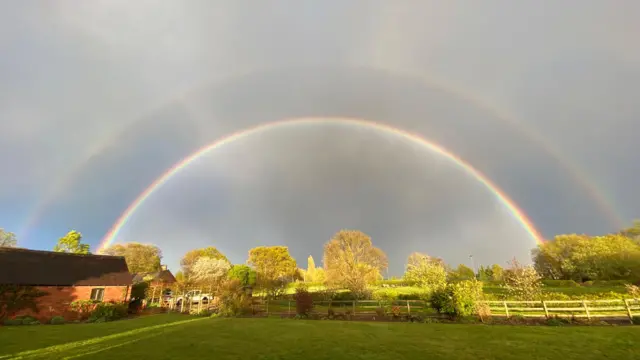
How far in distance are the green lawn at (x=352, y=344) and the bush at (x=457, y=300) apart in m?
3.24

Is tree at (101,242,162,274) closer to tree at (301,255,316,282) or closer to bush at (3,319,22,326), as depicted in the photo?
tree at (301,255,316,282)

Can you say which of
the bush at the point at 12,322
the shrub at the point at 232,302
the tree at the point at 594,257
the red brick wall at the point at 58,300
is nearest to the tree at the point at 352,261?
the shrub at the point at 232,302

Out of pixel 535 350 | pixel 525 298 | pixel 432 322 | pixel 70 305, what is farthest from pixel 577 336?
pixel 70 305

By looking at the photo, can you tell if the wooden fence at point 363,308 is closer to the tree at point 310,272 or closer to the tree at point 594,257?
the tree at point 594,257

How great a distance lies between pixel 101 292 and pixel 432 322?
3249 centimetres

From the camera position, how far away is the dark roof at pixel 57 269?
26.0m

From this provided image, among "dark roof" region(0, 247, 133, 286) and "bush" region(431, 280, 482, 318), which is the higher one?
"dark roof" region(0, 247, 133, 286)

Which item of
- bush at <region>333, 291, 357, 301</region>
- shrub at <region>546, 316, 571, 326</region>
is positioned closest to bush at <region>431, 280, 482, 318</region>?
shrub at <region>546, 316, 571, 326</region>

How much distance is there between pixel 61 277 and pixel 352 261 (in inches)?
1294

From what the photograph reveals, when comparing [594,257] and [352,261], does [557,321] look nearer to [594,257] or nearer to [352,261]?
[352,261]

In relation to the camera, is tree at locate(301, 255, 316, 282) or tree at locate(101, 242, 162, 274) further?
tree at locate(301, 255, 316, 282)

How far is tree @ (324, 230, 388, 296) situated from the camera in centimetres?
3878

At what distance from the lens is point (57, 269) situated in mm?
28609

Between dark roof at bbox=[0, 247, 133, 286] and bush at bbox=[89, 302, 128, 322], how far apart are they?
3.87 m
